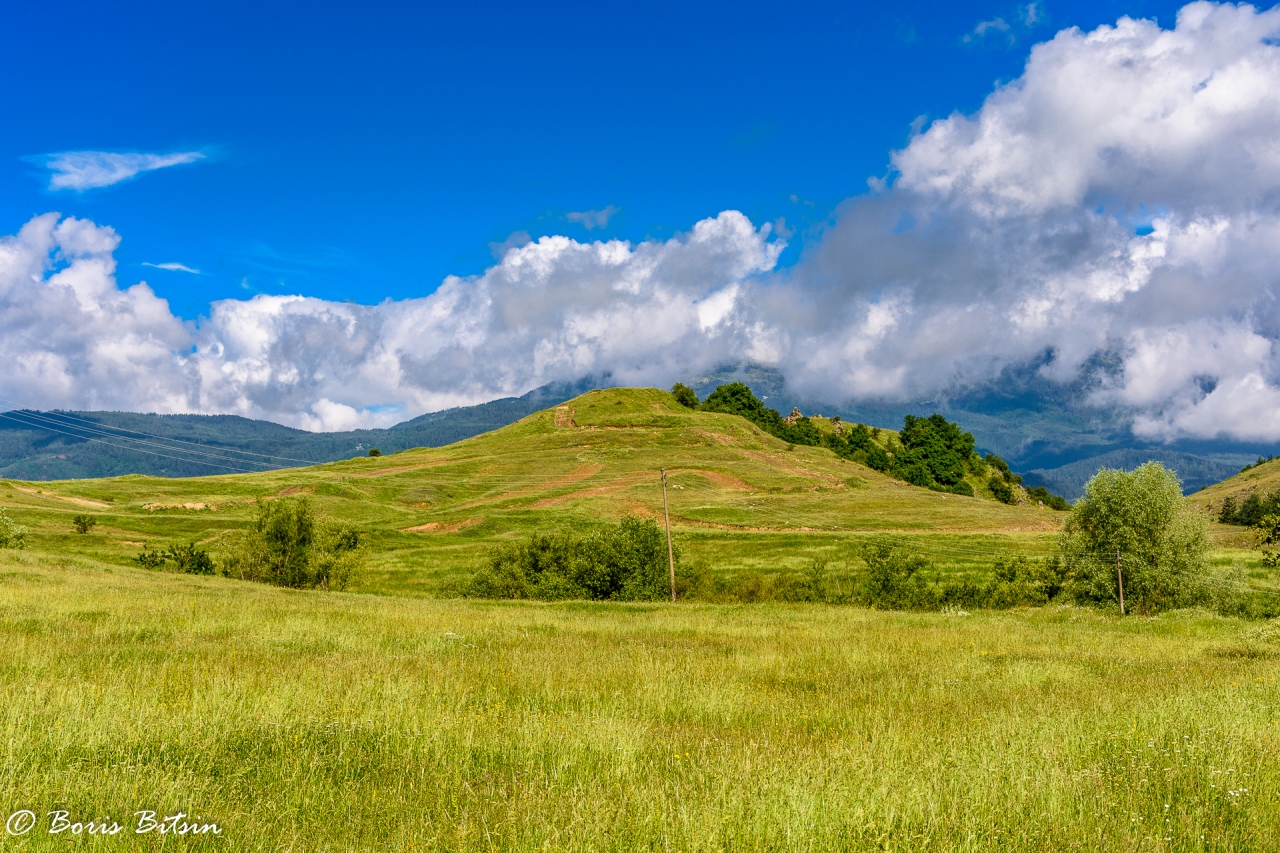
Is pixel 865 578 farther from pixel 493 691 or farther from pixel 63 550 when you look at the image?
pixel 63 550

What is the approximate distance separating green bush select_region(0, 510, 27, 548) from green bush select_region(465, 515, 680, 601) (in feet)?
126

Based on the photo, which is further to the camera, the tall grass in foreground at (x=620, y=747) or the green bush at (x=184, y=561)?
the green bush at (x=184, y=561)

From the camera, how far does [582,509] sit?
4331 inches

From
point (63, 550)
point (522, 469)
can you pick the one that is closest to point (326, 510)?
point (63, 550)

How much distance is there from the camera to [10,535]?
200ft

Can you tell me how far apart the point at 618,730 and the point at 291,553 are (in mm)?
60440

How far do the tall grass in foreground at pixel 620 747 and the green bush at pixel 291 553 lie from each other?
44.6m

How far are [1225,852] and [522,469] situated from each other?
14213 centimetres

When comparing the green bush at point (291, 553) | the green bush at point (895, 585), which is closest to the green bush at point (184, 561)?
the green bush at point (291, 553)

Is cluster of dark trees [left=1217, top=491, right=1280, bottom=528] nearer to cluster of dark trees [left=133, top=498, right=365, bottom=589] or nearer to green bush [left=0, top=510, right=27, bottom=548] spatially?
cluster of dark trees [left=133, top=498, right=365, bottom=589]

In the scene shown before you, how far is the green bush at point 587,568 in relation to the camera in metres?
56.2

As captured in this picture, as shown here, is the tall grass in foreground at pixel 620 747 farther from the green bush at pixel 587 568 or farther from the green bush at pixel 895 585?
the green bush at pixel 895 585

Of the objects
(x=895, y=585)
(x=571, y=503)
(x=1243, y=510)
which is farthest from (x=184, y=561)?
(x=1243, y=510)

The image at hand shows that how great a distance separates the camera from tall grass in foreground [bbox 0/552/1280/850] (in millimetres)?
6008
